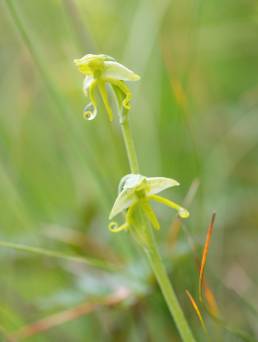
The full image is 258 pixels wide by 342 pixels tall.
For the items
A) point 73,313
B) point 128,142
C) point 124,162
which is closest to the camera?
point 128,142

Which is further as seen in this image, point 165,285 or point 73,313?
point 73,313

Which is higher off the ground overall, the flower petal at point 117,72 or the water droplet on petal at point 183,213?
the flower petal at point 117,72

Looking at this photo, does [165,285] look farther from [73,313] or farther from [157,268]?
[73,313]

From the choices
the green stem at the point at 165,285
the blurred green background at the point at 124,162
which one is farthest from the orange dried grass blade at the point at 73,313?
the green stem at the point at 165,285

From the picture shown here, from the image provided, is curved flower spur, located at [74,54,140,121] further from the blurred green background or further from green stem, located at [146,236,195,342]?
the blurred green background

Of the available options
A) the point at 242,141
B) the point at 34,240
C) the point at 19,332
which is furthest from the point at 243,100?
the point at 19,332

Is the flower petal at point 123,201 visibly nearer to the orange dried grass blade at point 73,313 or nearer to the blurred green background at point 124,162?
the blurred green background at point 124,162

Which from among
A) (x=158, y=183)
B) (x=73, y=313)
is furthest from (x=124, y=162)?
(x=158, y=183)
